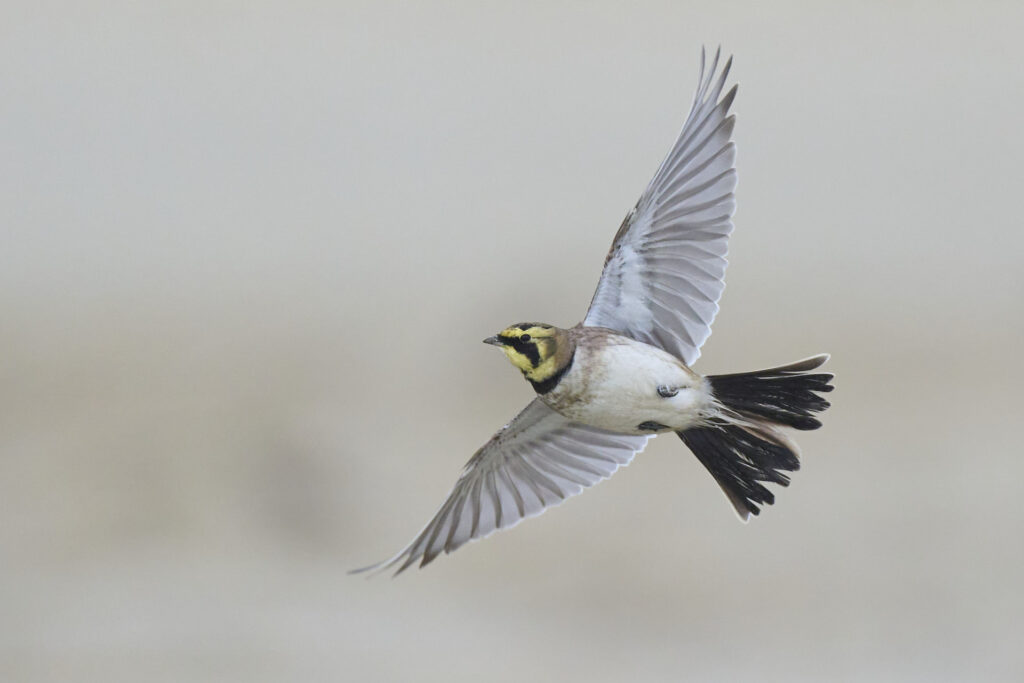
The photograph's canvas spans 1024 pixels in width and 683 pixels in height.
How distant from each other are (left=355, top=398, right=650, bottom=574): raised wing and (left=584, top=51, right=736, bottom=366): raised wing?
1.71 ft

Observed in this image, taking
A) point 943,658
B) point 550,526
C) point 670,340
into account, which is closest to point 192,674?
point 550,526

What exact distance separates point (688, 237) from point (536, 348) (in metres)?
0.74

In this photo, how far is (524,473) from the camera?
5.46m

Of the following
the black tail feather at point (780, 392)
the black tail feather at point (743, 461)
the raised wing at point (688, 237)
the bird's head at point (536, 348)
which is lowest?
the black tail feather at point (743, 461)

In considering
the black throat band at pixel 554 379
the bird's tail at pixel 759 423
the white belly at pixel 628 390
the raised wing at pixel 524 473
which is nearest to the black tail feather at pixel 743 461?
the bird's tail at pixel 759 423

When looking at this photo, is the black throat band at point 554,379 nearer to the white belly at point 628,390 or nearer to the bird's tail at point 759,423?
the white belly at point 628,390

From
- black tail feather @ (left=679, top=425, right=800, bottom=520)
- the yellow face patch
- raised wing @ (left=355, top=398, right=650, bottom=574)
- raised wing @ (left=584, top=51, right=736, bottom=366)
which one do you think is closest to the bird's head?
the yellow face patch

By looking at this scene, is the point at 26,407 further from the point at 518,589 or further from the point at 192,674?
the point at 518,589

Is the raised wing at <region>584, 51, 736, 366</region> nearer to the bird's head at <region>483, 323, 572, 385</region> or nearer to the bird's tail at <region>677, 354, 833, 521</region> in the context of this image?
the bird's tail at <region>677, 354, 833, 521</region>

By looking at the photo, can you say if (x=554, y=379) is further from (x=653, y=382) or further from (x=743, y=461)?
(x=743, y=461)

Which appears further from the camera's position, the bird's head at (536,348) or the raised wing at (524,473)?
the raised wing at (524,473)

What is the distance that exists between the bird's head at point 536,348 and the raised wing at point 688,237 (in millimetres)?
501

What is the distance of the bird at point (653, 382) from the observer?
4629 mm

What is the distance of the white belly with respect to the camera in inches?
181
